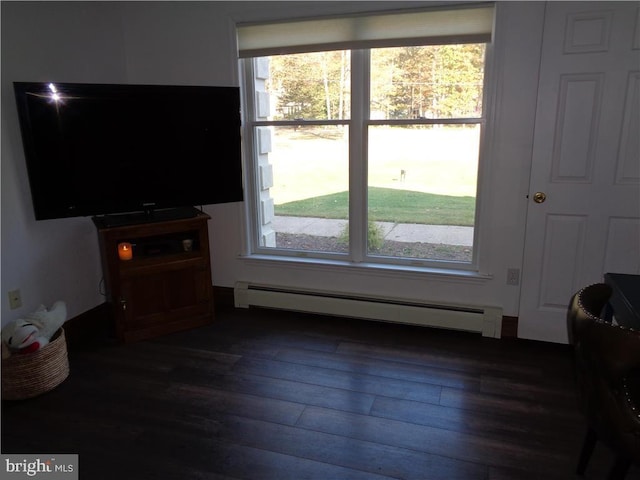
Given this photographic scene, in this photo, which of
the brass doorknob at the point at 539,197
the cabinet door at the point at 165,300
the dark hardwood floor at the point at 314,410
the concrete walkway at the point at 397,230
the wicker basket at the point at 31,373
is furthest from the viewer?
the concrete walkway at the point at 397,230

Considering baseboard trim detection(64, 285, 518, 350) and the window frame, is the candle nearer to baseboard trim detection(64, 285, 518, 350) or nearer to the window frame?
baseboard trim detection(64, 285, 518, 350)

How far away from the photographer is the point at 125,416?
228 cm

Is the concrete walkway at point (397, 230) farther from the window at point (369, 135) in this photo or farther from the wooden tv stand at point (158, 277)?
the wooden tv stand at point (158, 277)

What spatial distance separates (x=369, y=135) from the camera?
3.13m

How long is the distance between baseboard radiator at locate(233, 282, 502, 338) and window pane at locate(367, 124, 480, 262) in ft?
1.16

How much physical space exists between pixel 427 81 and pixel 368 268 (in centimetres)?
130

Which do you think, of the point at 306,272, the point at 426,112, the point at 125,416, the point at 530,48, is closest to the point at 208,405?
the point at 125,416

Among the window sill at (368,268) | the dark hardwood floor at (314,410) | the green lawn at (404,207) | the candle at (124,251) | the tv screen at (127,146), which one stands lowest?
the dark hardwood floor at (314,410)

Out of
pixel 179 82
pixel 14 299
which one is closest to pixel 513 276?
pixel 179 82

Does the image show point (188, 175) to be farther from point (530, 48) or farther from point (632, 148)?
point (632, 148)

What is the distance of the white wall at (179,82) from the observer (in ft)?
8.67

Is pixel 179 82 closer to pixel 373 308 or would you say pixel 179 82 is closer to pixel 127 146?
pixel 127 146

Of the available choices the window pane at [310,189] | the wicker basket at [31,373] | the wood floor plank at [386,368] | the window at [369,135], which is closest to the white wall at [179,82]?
the window at [369,135]

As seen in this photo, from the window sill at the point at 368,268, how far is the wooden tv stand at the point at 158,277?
47cm
